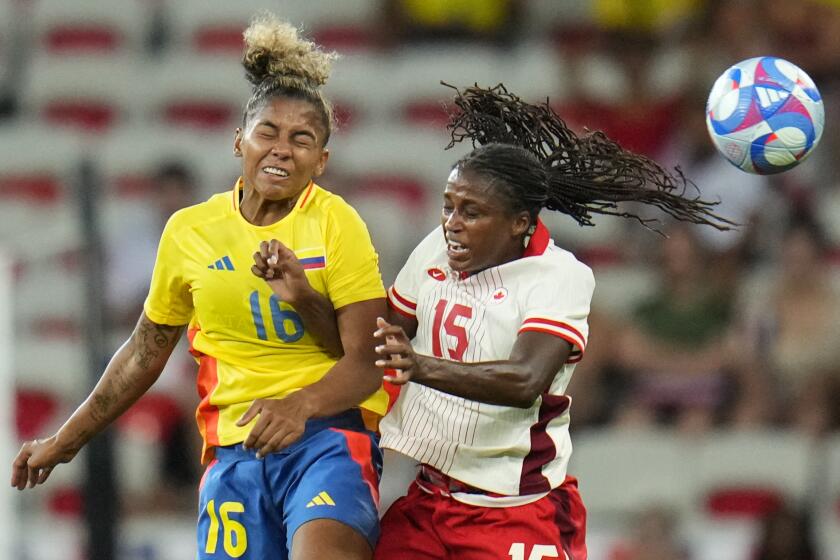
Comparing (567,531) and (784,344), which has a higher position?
(784,344)

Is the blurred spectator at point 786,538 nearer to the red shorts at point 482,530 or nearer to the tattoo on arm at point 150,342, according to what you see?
the red shorts at point 482,530

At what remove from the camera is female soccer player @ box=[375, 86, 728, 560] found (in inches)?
163

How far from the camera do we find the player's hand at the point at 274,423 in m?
3.96

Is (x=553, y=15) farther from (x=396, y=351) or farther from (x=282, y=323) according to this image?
(x=396, y=351)

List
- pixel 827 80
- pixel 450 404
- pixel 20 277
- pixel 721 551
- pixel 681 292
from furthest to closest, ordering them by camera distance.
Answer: pixel 827 80, pixel 681 292, pixel 721 551, pixel 20 277, pixel 450 404

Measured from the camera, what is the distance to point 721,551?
7.46 m

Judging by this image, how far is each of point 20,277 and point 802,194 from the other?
4.07 m

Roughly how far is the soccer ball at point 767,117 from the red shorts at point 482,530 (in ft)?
3.89

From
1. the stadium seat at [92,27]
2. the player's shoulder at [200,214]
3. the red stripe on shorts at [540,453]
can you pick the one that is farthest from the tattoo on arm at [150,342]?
the stadium seat at [92,27]

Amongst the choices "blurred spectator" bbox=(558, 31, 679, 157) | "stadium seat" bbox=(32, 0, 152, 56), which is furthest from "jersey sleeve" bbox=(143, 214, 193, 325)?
"stadium seat" bbox=(32, 0, 152, 56)

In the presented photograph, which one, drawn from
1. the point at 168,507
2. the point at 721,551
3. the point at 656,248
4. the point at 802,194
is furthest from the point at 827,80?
the point at 168,507

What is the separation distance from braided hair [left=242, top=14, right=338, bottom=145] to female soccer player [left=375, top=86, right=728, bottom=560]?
444mm

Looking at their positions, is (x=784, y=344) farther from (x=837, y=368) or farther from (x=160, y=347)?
(x=160, y=347)

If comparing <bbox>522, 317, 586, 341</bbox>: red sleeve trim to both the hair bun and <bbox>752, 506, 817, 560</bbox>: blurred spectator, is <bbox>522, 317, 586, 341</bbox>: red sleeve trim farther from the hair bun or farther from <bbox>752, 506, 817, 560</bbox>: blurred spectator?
<bbox>752, 506, 817, 560</bbox>: blurred spectator
